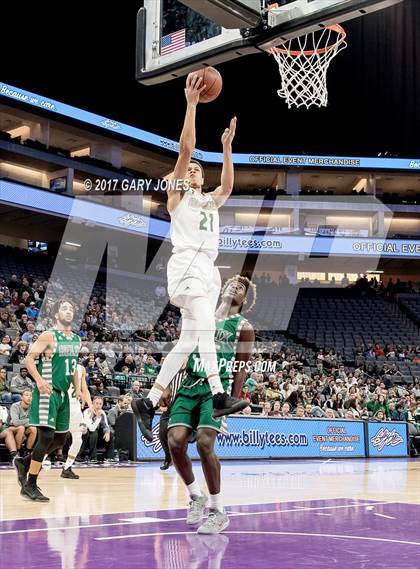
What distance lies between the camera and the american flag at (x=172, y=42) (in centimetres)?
479

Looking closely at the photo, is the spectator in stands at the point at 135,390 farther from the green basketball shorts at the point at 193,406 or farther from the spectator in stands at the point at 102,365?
the green basketball shorts at the point at 193,406

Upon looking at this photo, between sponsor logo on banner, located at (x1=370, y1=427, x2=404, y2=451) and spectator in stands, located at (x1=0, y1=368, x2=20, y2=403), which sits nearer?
spectator in stands, located at (x1=0, y1=368, x2=20, y2=403)

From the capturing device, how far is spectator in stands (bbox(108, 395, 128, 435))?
12.5 metres

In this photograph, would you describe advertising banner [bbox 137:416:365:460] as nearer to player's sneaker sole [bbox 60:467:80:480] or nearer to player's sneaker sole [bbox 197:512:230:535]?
player's sneaker sole [bbox 60:467:80:480]

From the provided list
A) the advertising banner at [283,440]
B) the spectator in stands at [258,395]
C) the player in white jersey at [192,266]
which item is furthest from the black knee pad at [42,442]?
the spectator in stands at [258,395]

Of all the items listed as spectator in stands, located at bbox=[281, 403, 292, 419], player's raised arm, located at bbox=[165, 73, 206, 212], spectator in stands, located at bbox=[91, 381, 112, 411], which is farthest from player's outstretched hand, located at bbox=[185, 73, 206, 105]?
spectator in stands, located at bbox=[281, 403, 292, 419]

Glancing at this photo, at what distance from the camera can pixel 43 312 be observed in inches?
717

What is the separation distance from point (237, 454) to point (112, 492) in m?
6.93

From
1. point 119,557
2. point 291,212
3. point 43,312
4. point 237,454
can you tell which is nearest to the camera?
point 119,557

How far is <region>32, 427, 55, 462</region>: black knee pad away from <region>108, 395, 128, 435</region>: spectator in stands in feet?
18.9

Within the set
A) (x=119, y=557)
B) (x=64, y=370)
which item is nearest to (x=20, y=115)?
(x=64, y=370)

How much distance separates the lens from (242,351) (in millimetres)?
5258

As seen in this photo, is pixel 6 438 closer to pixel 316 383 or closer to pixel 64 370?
pixel 64 370

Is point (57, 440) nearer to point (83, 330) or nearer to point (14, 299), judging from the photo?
point (83, 330)
